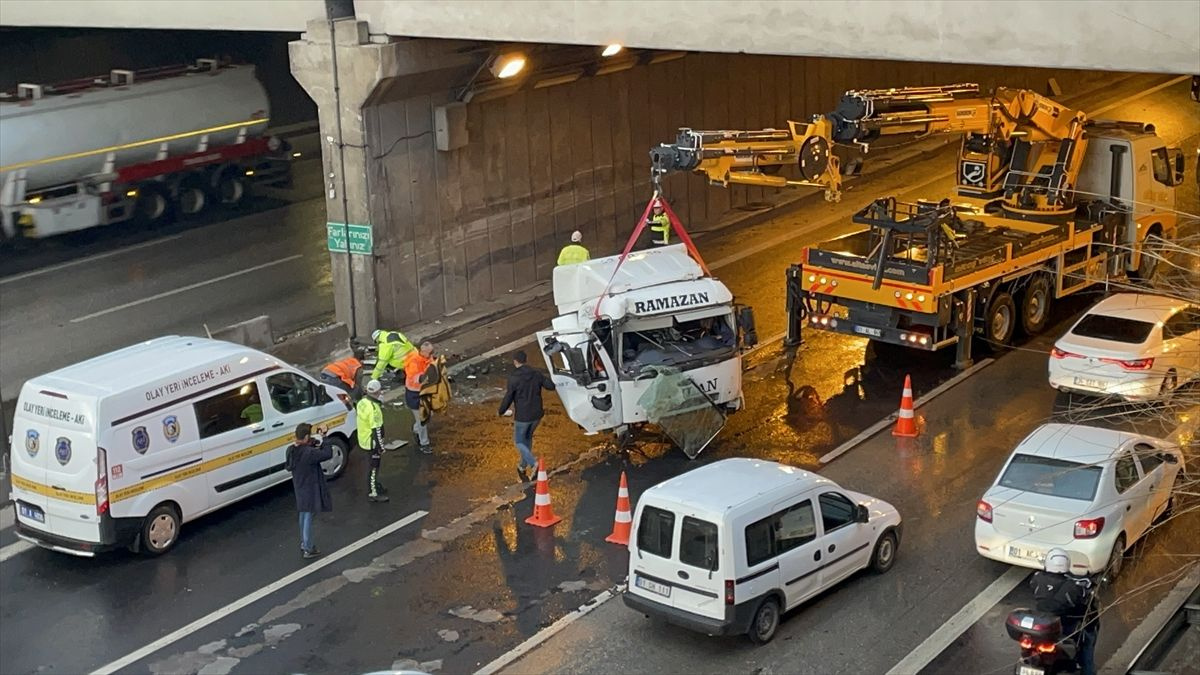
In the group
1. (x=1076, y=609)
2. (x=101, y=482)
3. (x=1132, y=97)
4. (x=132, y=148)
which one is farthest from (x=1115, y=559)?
(x=1132, y=97)

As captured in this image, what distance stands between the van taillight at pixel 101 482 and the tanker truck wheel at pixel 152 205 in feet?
51.7

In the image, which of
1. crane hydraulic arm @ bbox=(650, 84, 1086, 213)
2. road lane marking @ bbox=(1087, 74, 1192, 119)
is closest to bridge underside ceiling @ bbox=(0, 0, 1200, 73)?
crane hydraulic arm @ bbox=(650, 84, 1086, 213)

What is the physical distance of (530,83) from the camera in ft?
78.1

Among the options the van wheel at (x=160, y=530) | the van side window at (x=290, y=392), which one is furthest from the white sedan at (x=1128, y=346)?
the van wheel at (x=160, y=530)

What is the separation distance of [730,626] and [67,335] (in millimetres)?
13918

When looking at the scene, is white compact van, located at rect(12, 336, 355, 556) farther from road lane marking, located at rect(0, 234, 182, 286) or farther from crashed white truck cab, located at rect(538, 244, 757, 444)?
road lane marking, located at rect(0, 234, 182, 286)

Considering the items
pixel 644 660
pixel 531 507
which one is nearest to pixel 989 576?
pixel 644 660

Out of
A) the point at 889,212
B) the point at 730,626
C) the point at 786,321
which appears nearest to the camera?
the point at 730,626

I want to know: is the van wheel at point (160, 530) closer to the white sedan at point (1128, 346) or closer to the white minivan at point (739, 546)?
the white minivan at point (739, 546)

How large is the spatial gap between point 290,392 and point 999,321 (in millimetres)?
9909

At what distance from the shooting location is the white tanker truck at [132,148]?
27188mm

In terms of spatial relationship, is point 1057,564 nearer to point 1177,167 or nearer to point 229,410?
point 229,410

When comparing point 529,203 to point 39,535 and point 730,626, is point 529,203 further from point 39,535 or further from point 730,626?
point 730,626

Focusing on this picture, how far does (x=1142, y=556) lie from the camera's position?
1468 cm
